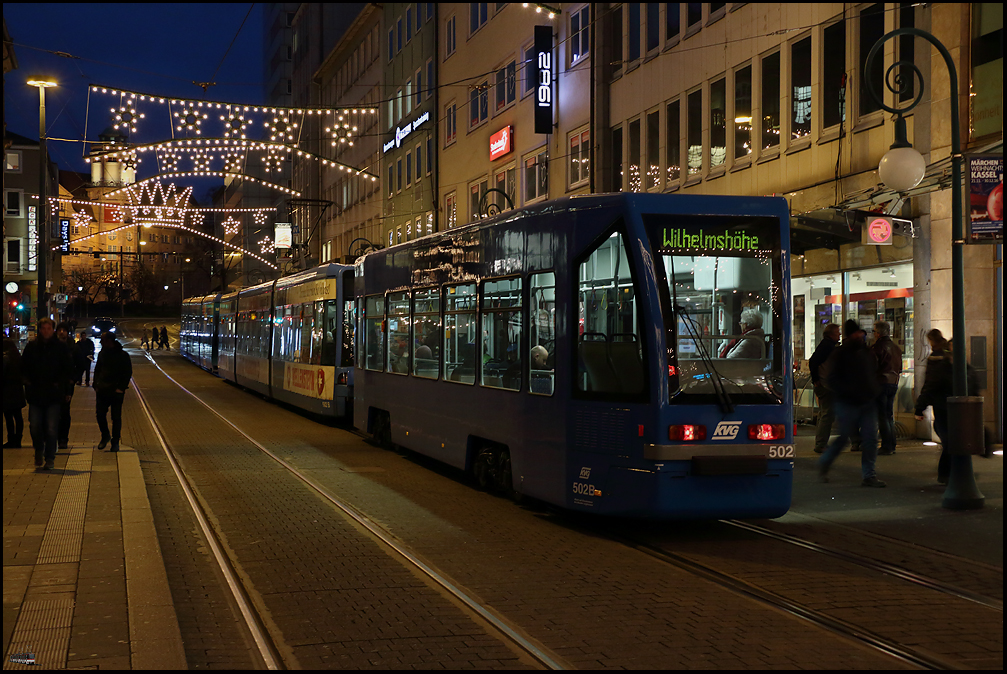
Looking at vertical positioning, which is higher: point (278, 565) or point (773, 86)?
point (773, 86)

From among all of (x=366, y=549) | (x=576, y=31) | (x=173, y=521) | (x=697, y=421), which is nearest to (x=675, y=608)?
(x=697, y=421)

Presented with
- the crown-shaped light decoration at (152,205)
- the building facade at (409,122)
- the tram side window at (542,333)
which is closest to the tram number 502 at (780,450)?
the tram side window at (542,333)

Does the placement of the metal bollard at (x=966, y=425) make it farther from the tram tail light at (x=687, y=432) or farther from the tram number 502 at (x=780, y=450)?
the tram tail light at (x=687, y=432)

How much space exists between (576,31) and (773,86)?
976 cm

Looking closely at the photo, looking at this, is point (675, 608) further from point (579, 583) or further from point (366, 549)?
point (366, 549)

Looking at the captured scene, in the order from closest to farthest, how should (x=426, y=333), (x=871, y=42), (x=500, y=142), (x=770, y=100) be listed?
(x=426, y=333) < (x=871, y=42) < (x=770, y=100) < (x=500, y=142)

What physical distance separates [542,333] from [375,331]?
640cm

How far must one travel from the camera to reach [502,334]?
36.3 ft

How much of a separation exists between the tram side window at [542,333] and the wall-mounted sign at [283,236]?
51.9 metres

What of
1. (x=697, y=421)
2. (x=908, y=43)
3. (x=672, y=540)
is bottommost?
(x=672, y=540)

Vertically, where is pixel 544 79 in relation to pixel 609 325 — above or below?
above

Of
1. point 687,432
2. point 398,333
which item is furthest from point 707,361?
point 398,333

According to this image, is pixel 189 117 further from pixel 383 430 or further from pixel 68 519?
pixel 68 519

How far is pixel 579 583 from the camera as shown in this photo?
7637 mm
